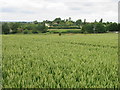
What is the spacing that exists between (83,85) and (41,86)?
1006 millimetres

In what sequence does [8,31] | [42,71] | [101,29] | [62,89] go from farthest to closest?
[101,29]
[8,31]
[42,71]
[62,89]

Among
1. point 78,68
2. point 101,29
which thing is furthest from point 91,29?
point 78,68

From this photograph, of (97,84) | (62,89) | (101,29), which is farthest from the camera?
(101,29)

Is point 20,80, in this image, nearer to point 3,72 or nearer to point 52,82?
point 52,82

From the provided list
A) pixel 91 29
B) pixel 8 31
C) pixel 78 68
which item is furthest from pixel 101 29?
pixel 78 68

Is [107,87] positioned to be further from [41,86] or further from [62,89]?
[41,86]

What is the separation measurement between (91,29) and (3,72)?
90.2 metres

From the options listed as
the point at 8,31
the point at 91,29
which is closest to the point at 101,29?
the point at 91,29

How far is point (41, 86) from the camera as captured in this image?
3.99 metres

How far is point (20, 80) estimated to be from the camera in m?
4.39

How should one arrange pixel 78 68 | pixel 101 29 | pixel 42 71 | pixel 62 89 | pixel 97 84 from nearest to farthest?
pixel 62 89
pixel 97 84
pixel 42 71
pixel 78 68
pixel 101 29

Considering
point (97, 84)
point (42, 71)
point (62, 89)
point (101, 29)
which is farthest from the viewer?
point (101, 29)

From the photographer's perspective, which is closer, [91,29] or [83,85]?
[83,85]

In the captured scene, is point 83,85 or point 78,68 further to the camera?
point 78,68
